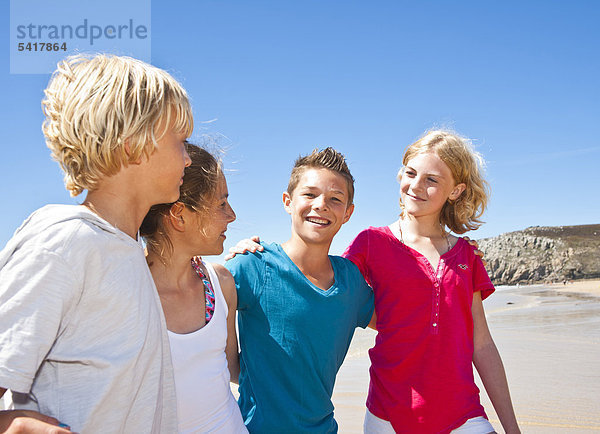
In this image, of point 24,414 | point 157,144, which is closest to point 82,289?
point 24,414

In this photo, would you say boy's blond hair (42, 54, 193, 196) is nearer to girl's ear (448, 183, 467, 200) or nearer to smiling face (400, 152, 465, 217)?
smiling face (400, 152, 465, 217)

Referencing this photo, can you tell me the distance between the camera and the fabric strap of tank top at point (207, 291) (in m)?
2.05

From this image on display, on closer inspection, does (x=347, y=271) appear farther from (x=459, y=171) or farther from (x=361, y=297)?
(x=459, y=171)

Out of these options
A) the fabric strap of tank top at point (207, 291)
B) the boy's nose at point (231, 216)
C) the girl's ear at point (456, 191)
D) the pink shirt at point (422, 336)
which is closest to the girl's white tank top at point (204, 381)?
the fabric strap of tank top at point (207, 291)

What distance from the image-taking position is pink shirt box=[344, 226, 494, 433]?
2449 mm

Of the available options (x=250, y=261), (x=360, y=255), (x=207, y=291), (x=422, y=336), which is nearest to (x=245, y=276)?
(x=250, y=261)

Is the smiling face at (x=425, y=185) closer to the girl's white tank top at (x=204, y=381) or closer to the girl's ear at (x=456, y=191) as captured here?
the girl's ear at (x=456, y=191)

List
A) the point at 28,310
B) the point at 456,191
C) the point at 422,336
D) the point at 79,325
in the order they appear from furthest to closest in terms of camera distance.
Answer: the point at 456,191 → the point at 422,336 → the point at 79,325 → the point at 28,310

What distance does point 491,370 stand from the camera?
8.74ft

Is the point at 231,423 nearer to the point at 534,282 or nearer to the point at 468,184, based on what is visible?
the point at 468,184

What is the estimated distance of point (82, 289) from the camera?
120cm

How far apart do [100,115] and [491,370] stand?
237 centimetres

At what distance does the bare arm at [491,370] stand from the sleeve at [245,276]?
1.28 m

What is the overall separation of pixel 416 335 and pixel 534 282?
43313 mm
